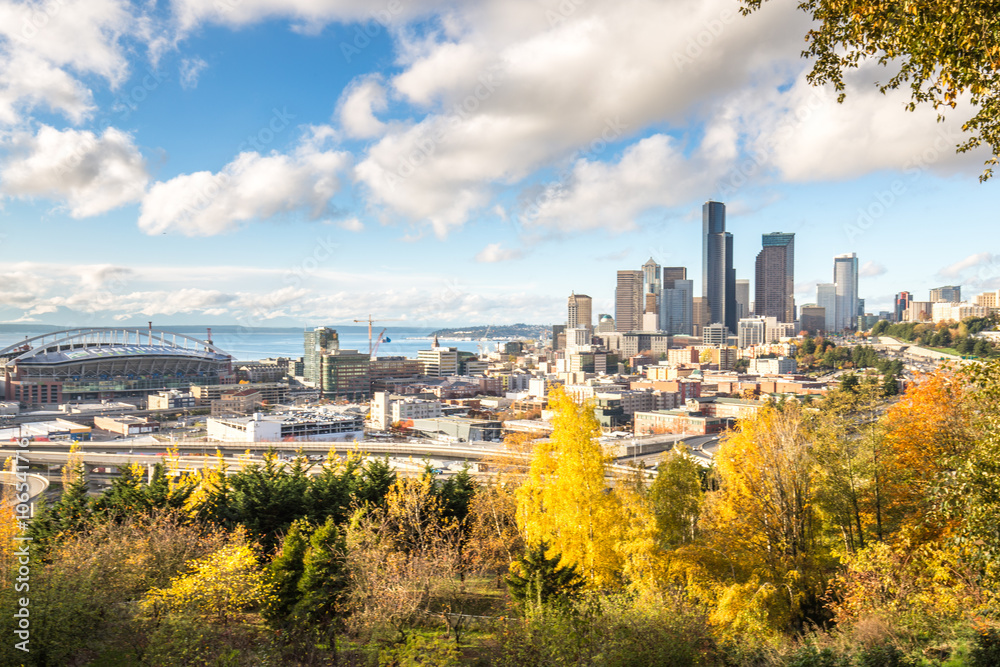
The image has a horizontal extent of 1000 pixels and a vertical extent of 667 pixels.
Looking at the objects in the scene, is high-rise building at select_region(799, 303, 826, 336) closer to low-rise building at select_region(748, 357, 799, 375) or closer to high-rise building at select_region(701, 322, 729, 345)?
high-rise building at select_region(701, 322, 729, 345)

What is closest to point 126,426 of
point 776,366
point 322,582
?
point 322,582

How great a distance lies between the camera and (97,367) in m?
86.6

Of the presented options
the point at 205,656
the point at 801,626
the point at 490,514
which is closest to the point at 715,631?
the point at 801,626

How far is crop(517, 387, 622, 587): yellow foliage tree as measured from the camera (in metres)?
10.2

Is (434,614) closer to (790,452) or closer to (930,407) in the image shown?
(790,452)

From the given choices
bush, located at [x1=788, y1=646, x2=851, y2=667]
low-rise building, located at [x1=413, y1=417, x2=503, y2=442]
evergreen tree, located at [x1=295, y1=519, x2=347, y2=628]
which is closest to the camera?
bush, located at [x1=788, y1=646, x2=851, y2=667]

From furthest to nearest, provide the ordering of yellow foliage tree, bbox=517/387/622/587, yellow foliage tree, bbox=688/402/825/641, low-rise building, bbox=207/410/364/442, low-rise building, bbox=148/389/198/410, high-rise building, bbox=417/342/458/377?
high-rise building, bbox=417/342/458/377 → low-rise building, bbox=148/389/198/410 → low-rise building, bbox=207/410/364/442 → yellow foliage tree, bbox=517/387/622/587 → yellow foliage tree, bbox=688/402/825/641

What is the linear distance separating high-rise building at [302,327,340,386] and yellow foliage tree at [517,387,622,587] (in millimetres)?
102588

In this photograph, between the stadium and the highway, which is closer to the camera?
the highway

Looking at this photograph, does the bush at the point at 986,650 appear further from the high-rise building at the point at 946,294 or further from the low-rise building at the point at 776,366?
the high-rise building at the point at 946,294

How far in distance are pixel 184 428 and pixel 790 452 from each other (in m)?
66.2

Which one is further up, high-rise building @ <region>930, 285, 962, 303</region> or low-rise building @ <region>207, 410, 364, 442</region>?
high-rise building @ <region>930, 285, 962, 303</region>

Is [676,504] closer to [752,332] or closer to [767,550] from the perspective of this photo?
[767,550]

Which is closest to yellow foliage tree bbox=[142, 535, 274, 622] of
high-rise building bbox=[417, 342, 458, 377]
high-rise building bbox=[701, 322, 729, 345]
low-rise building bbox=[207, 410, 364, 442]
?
low-rise building bbox=[207, 410, 364, 442]
